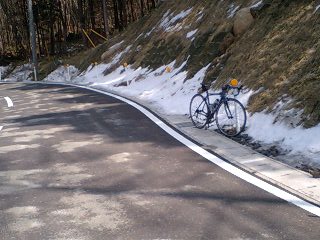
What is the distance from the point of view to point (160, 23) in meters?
25.8

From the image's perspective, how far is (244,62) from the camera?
12195 millimetres

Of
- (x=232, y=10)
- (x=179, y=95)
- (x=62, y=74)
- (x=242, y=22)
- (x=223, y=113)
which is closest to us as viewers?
(x=223, y=113)

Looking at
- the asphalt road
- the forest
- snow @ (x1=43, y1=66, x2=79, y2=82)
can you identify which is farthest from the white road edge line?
the forest

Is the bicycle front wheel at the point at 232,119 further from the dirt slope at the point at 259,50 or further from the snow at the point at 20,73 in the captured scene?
the snow at the point at 20,73

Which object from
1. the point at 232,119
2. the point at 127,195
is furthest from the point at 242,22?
the point at 127,195

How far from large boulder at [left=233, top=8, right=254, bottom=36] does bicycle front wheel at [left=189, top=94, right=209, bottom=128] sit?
202 inches

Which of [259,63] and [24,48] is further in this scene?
[24,48]

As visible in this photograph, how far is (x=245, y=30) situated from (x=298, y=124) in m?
7.50

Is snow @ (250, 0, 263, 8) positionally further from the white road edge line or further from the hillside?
the white road edge line

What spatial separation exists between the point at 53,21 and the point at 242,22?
139ft

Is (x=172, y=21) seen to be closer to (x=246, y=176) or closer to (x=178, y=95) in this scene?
(x=178, y=95)

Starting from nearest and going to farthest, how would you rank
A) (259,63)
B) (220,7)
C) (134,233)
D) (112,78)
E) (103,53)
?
1. (134,233)
2. (259,63)
3. (220,7)
4. (112,78)
5. (103,53)

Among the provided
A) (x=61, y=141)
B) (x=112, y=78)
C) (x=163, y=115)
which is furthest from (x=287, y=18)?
(x=112, y=78)

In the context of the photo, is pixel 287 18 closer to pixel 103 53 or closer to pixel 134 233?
pixel 134 233
